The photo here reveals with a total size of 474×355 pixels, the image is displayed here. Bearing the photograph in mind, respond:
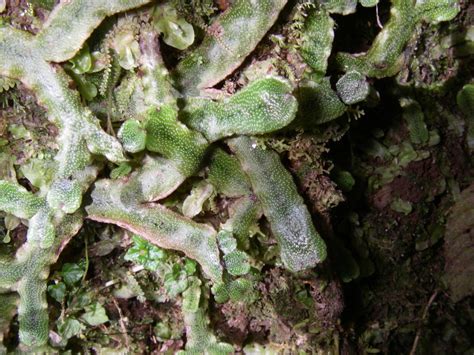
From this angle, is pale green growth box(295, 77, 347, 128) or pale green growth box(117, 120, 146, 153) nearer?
pale green growth box(117, 120, 146, 153)

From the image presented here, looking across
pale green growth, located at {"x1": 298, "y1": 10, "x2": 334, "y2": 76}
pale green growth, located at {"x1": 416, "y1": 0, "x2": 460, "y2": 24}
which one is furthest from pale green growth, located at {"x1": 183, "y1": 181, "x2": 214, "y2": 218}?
pale green growth, located at {"x1": 416, "y1": 0, "x2": 460, "y2": 24}

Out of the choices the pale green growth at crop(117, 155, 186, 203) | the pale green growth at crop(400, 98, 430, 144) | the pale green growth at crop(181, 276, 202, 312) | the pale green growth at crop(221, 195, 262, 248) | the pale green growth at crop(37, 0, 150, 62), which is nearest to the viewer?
the pale green growth at crop(37, 0, 150, 62)

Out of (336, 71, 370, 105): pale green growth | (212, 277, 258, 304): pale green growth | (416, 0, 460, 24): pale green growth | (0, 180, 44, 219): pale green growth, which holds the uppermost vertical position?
(416, 0, 460, 24): pale green growth

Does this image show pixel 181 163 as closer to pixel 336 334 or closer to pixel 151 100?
pixel 151 100

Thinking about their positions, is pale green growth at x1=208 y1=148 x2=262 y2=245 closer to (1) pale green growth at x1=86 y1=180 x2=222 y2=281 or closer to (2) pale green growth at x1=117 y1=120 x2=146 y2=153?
(1) pale green growth at x1=86 y1=180 x2=222 y2=281

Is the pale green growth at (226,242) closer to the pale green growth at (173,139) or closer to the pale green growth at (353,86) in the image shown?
the pale green growth at (173,139)

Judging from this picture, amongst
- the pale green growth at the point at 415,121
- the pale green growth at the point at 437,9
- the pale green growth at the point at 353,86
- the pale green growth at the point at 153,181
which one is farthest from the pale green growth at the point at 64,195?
the pale green growth at the point at 415,121
